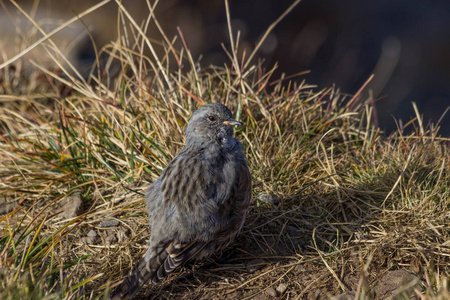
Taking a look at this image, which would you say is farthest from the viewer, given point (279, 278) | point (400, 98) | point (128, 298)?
point (400, 98)

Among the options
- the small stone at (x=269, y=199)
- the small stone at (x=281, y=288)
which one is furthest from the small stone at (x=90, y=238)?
the small stone at (x=281, y=288)

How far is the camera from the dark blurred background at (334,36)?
377 inches

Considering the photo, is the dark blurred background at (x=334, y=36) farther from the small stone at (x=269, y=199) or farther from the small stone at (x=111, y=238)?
the small stone at (x=111, y=238)

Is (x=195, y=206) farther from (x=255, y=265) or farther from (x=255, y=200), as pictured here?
(x=255, y=200)

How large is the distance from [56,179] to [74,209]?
1.17ft

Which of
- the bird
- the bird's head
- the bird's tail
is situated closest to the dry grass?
the bird's tail

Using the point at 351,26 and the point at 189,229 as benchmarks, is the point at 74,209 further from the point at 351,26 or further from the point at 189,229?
the point at 351,26

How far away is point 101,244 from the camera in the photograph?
3.73 metres

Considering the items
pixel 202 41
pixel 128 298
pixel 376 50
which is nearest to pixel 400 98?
pixel 376 50

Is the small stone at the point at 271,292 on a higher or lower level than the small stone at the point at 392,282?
lower

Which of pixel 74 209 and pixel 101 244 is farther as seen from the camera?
pixel 74 209

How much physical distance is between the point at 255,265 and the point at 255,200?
0.60 meters

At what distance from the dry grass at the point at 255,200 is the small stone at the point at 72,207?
5cm

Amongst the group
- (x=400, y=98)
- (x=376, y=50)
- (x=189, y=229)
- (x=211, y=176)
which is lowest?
(x=400, y=98)
